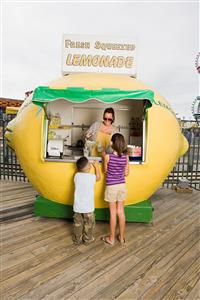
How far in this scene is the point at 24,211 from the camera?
3.85 metres

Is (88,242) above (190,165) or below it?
below

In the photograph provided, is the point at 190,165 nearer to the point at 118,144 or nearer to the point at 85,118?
the point at 85,118

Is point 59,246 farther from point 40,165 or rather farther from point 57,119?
point 57,119

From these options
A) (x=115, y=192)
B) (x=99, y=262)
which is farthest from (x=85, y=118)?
(x=99, y=262)

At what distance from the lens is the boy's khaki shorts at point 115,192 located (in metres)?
2.78

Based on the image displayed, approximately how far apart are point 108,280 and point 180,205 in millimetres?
2822

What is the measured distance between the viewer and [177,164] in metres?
6.20

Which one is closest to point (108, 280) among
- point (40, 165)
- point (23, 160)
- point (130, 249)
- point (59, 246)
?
point (130, 249)

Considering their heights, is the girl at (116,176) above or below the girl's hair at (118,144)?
below

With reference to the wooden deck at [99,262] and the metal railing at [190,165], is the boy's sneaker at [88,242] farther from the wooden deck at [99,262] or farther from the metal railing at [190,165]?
the metal railing at [190,165]

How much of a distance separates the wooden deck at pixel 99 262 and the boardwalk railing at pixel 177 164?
8.17ft

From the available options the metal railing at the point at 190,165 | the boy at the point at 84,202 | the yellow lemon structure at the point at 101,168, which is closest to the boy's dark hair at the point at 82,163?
the boy at the point at 84,202

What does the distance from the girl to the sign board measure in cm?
192

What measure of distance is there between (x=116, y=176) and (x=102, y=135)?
→ 0.93 meters
